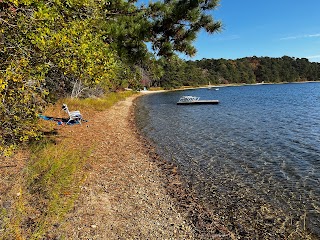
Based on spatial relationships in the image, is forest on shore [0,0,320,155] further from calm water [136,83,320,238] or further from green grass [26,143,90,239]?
calm water [136,83,320,238]

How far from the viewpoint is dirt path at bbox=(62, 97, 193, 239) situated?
21.2ft

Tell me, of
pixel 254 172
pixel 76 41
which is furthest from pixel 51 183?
pixel 254 172

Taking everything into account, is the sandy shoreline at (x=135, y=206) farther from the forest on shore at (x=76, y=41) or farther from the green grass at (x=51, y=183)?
the forest on shore at (x=76, y=41)

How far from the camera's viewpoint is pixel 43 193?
293 inches

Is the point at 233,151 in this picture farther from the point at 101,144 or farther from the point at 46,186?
the point at 46,186

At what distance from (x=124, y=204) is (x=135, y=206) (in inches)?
13.1

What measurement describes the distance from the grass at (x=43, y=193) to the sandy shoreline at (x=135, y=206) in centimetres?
32

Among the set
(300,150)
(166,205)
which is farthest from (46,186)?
(300,150)

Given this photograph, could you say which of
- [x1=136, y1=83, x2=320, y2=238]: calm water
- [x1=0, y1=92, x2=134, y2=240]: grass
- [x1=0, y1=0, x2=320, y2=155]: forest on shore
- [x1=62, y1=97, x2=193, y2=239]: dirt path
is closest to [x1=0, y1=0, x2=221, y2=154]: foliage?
[x1=0, y1=0, x2=320, y2=155]: forest on shore

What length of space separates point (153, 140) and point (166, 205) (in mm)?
9877

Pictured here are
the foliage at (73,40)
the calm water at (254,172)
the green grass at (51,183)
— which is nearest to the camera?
the foliage at (73,40)

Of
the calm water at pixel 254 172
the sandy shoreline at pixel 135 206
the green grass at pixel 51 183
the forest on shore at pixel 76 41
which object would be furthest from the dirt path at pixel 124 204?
the forest on shore at pixel 76 41

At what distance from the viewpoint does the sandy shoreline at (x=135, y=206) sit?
21.4ft

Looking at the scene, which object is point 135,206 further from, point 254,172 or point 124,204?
point 254,172
